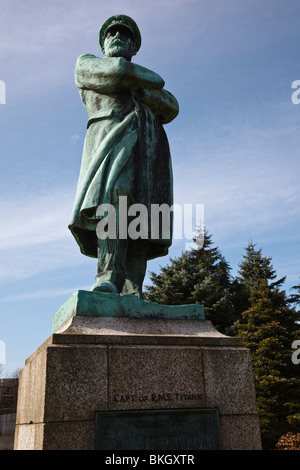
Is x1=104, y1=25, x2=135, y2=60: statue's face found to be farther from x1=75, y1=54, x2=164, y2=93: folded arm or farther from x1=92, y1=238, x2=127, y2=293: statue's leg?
x1=92, y1=238, x2=127, y2=293: statue's leg

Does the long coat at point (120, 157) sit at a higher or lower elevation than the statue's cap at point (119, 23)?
lower

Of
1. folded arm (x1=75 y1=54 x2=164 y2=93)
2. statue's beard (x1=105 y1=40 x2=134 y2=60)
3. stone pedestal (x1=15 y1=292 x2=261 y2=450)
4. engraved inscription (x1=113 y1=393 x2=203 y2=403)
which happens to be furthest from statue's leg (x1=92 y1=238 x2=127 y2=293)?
statue's beard (x1=105 y1=40 x2=134 y2=60)

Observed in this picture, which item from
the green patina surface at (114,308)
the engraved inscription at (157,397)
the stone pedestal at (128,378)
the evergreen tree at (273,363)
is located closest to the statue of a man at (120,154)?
the green patina surface at (114,308)

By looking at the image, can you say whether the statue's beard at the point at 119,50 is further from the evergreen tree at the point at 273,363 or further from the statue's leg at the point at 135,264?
the evergreen tree at the point at 273,363

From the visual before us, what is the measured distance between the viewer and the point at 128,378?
3895 millimetres

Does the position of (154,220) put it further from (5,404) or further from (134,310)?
(5,404)

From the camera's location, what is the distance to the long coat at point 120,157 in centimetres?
501

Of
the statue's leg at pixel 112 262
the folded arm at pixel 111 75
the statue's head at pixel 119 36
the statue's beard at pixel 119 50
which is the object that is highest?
the statue's head at pixel 119 36

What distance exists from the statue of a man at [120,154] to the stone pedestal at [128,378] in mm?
709

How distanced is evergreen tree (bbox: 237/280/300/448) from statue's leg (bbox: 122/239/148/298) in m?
19.3

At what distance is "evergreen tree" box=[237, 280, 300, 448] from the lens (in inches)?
869
